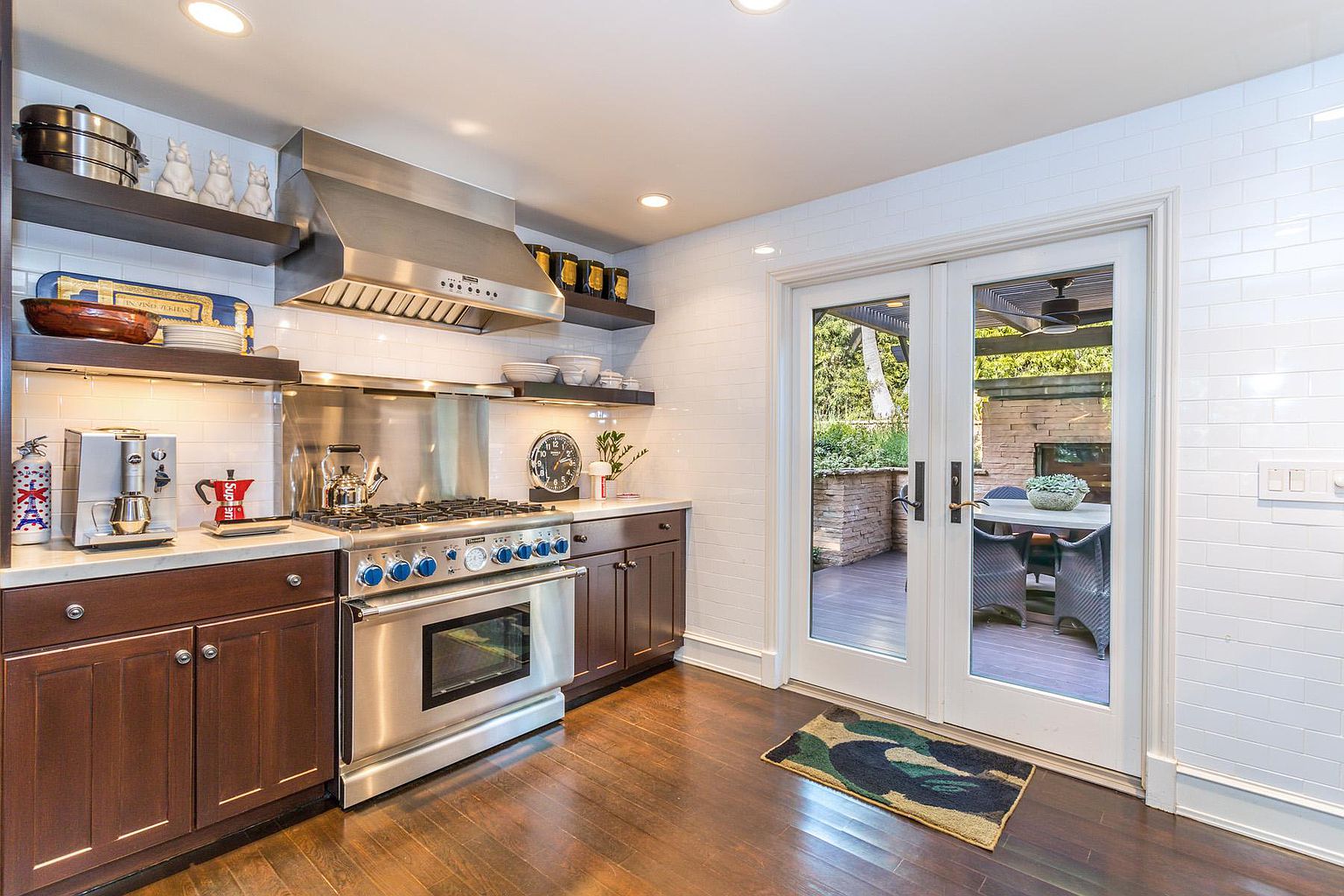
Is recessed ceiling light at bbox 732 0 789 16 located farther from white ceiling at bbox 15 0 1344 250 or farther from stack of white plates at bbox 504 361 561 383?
stack of white plates at bbox 504 361 561 383

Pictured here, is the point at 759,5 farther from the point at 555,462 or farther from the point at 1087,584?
the point at 555,462

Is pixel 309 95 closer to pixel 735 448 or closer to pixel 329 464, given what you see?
pixel 329 464

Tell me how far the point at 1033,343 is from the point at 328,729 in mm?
3203

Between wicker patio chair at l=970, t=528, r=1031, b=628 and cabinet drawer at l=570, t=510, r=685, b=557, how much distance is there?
1605 millimetres

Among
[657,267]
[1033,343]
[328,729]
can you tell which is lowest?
[328,729]

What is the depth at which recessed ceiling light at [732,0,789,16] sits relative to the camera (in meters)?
1.87

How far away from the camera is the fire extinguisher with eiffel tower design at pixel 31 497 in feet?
6.69

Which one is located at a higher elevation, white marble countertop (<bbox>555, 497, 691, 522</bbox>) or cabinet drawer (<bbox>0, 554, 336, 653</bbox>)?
white marble countertop (<bbox>555, 497, 691, 522</bbox>)

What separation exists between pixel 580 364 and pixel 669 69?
5.95ft

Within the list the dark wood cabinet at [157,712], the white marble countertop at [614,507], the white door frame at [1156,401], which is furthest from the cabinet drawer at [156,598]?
the white door frame at [1156,401]

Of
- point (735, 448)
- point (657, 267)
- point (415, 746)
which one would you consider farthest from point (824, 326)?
point (415, 746)

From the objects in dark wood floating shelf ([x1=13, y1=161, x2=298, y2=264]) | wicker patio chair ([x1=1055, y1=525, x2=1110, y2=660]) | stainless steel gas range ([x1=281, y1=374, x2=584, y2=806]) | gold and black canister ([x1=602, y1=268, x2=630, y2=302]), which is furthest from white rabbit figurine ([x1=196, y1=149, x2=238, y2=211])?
wicker patio chair ([x1=1055, y1=525, x2=1110, y2=660])

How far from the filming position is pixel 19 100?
7.22 ft

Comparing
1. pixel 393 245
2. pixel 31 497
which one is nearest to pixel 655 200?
pixel 393 245
